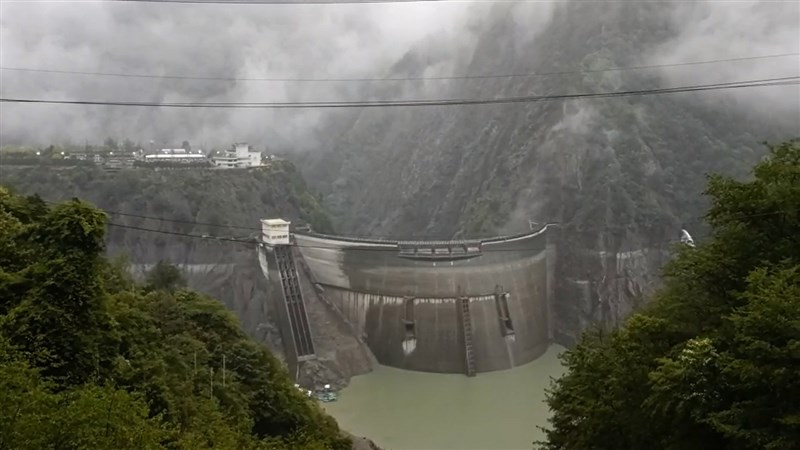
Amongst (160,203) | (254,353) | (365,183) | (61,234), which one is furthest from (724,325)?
(365,183)

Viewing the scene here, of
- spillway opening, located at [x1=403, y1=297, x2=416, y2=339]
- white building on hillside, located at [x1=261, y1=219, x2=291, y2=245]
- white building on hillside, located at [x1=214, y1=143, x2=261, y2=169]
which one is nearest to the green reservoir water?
spillway opening, located at [x1=403, y1=297, x2=416, y2=339]

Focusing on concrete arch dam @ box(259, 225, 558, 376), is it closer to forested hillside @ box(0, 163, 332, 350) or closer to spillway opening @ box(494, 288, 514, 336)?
spillway opening @ box(494, 288, 514, 336)

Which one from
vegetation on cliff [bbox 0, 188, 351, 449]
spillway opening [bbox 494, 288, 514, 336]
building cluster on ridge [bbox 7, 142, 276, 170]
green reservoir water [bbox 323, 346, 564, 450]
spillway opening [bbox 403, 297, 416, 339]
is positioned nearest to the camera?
vegetation on cliff [bbox 0, 188, 351, 449]

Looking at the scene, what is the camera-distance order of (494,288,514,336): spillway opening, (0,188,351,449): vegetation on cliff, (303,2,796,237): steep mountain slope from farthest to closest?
(303,2,796,237): steep mountain slope → (494,288,514,336): spillway opening → (0,188,351,449): vegetation on cliff

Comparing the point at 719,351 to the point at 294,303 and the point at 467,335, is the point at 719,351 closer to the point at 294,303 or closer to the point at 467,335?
the point at 467,335

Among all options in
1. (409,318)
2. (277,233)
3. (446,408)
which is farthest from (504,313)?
(277,233)

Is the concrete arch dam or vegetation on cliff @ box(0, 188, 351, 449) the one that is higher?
the concrete arch dam
